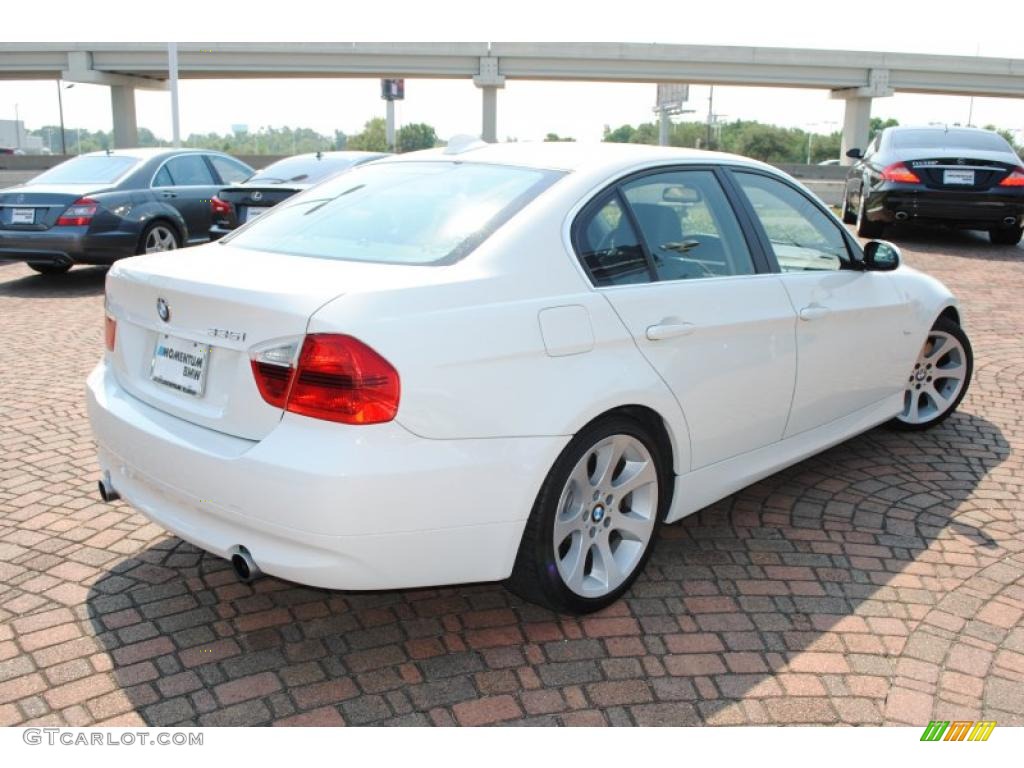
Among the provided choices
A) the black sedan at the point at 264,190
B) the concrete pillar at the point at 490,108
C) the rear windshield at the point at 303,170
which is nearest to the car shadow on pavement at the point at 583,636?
the black sedan at the point at 264,190

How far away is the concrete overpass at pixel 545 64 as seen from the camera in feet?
170

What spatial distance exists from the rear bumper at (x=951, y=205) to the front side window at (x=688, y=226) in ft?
32.4

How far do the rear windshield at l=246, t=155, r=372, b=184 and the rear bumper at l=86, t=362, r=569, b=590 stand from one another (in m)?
8.59

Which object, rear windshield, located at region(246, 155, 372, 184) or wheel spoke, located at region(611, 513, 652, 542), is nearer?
wheel spoke, located at region(611, 513, 652, 542)

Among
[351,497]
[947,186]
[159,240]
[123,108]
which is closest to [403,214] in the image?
[351,497]

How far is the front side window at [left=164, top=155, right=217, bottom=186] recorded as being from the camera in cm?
1187

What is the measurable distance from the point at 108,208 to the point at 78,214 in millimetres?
325

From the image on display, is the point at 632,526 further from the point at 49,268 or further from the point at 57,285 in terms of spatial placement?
the point at 49,268

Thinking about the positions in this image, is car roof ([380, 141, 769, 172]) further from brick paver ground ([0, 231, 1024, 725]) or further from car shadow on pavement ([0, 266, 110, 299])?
car shadow on pavement ([0, 266, 110, 299])

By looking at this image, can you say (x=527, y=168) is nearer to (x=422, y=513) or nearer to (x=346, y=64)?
(x=422, y=513)

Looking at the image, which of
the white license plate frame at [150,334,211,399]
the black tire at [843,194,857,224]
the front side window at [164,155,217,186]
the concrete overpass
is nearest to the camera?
the white license plate frame at [150,334,211,399]

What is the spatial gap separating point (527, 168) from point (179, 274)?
4.37 ft

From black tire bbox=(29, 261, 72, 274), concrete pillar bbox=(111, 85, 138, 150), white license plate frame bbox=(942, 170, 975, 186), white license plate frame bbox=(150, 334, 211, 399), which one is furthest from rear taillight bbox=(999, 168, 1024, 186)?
concrete pillar bbox=(111, 85, 138, 150)

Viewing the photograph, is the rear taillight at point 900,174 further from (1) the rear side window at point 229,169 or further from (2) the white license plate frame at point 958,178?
(1) the rear side window at point 229,169
